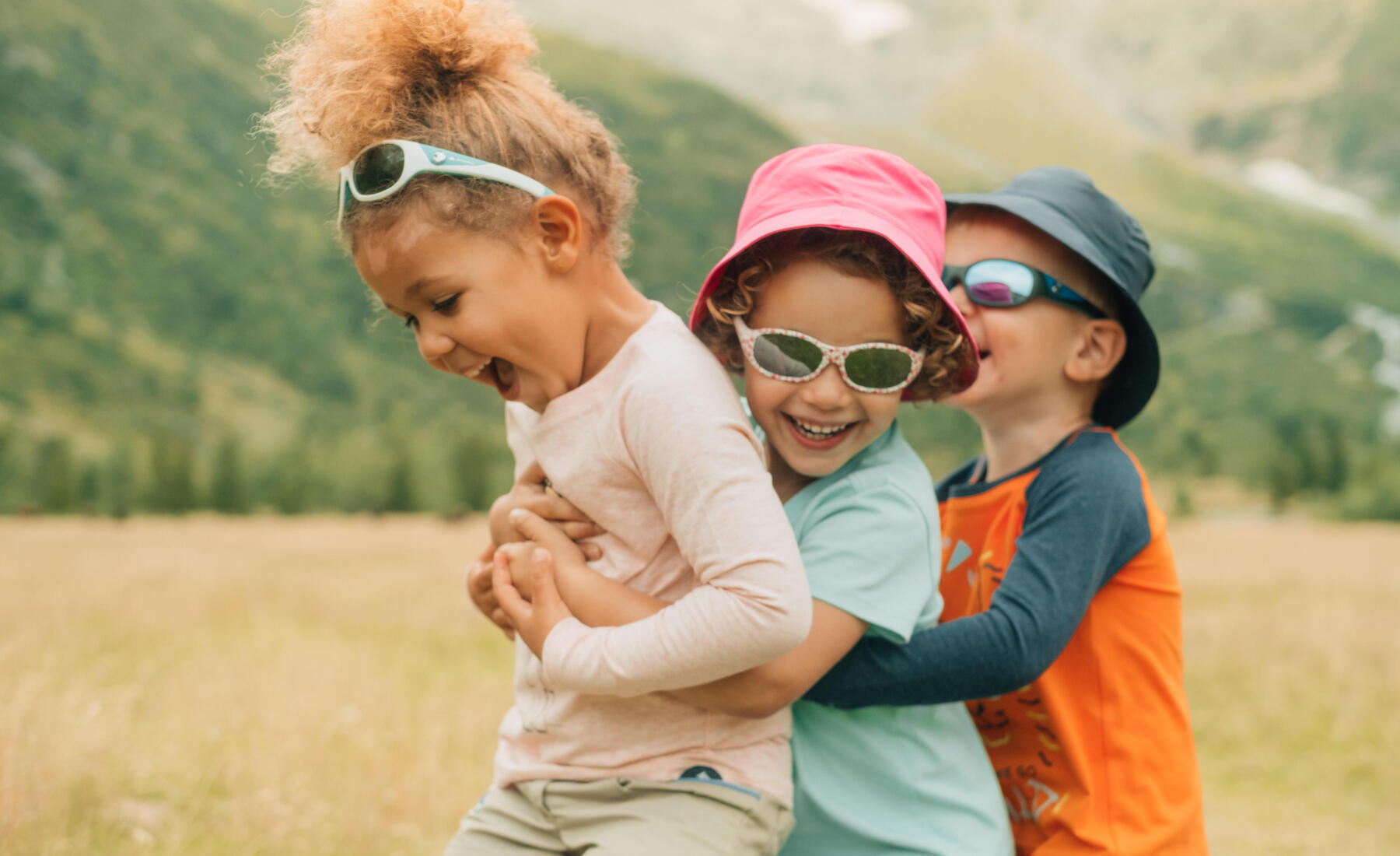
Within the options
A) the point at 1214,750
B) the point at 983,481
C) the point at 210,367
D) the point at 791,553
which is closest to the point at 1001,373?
the point at 983,481

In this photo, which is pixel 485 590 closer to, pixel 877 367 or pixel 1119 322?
pixel 877 367

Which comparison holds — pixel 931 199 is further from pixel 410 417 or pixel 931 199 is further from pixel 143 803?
pixel 410 417

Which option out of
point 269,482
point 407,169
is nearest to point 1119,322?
point 407,169

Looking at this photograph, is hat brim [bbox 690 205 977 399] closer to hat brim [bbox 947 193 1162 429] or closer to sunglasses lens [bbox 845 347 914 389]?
sunglasses lens [bbox 845 347 914 389]

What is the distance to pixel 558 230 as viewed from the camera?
242 centimetres

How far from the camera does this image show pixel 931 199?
8.91 ft

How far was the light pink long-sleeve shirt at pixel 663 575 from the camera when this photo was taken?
217 centimetres

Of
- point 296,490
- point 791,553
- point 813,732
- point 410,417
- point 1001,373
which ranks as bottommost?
point 813,732

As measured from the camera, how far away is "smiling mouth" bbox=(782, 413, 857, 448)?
2629mm

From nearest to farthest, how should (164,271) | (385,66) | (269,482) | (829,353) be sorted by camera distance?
(385,66) < (829,353) < (269,482) < (164,271)

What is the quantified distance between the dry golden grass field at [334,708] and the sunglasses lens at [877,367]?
3.14m

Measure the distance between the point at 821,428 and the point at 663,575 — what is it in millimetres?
529

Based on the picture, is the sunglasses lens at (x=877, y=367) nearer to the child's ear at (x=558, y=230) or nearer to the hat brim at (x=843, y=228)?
the hat brim at (x=843, y=228)

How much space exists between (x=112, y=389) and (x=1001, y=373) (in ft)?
491
